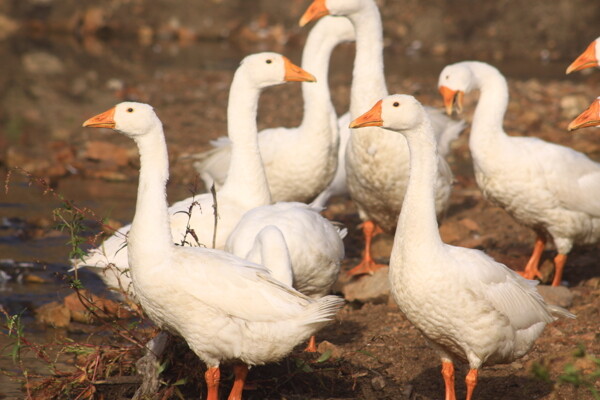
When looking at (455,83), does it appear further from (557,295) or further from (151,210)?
(151,210)

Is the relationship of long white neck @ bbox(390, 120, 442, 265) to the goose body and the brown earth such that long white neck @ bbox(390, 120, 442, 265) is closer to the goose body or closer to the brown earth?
the brown earth

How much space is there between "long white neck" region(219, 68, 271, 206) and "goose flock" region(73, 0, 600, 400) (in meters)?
0.01

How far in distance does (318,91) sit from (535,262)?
253 centimetres

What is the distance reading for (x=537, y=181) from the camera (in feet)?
24.8

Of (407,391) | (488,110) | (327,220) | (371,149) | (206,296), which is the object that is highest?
(488,110)

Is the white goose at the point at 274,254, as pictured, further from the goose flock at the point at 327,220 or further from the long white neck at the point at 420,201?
the long white neck at the point at 420,201

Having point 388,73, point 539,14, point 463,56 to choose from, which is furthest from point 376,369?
point 539,14

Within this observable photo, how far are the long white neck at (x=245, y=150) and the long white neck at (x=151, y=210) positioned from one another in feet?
6.06

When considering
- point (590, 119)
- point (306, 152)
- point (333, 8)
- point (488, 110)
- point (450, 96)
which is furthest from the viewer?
point (306, 152)

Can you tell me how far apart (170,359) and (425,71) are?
1496 cm

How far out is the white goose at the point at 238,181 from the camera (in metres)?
6.86

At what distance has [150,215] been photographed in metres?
5.04

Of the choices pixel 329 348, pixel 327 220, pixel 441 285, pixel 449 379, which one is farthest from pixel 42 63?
pixel 441 285

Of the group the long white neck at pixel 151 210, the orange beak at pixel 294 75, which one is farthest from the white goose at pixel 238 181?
the long white neck at pixel 151 210
